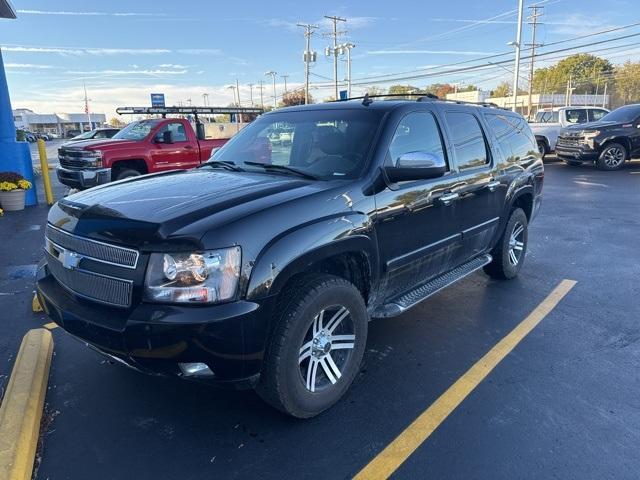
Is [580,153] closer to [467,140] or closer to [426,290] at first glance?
[467,140]

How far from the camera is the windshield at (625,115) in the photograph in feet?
50.5

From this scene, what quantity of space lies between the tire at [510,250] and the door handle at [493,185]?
67 centimetres

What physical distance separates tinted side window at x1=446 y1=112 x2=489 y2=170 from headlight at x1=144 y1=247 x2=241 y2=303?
8.41 feet

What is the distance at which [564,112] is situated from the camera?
731 inches

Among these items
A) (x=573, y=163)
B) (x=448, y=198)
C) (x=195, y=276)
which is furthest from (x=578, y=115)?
(x=195, y=276)

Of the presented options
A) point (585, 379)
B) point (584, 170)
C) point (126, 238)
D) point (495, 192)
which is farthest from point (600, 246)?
point (584, 170)

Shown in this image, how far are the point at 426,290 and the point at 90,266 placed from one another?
8.00ft

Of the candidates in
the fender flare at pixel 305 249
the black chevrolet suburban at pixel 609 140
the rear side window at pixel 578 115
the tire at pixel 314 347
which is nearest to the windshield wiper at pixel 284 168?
the fender flare at pixel 305 249

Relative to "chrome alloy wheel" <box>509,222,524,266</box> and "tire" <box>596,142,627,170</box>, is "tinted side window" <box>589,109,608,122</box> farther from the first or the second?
"chrome alloy wheel" <box>509,222,524,266</box>

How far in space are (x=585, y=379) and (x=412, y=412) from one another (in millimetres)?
1341

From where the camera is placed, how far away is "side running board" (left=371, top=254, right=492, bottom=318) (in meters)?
3.48

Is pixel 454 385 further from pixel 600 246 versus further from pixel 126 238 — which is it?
pixel 600 246

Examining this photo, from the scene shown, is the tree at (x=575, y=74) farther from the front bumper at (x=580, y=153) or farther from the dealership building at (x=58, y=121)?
the dealership building at (x=58, y=121)

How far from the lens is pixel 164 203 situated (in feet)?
9.20
